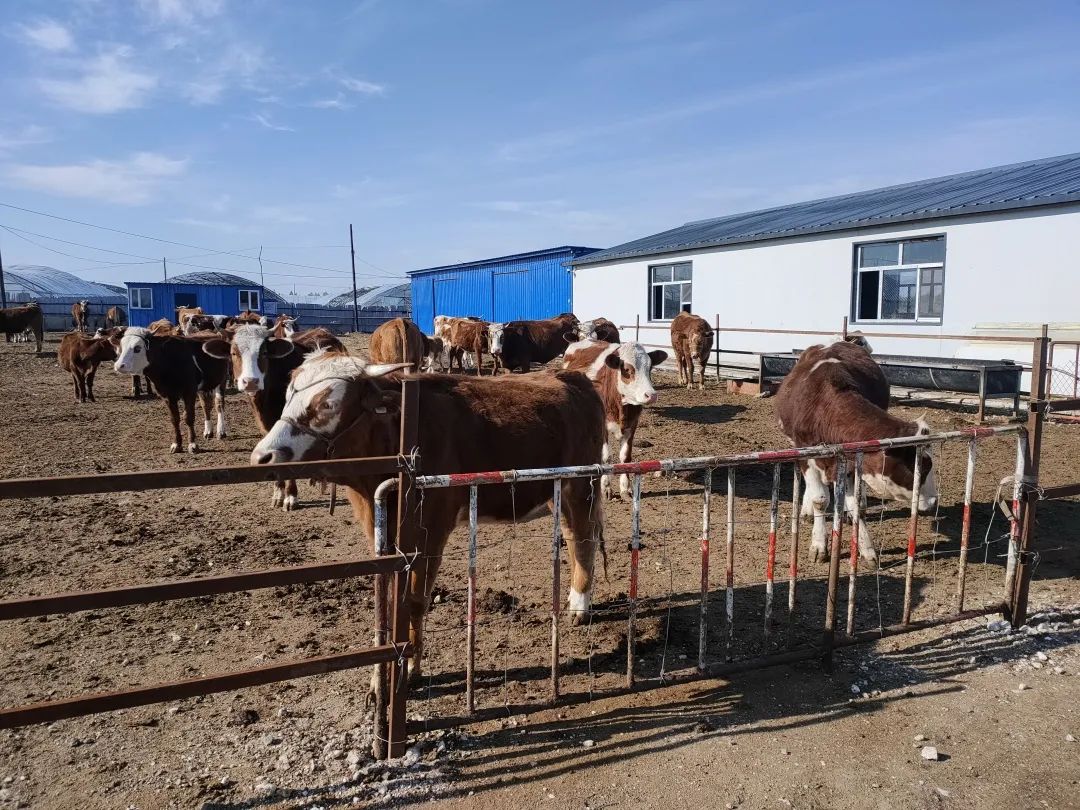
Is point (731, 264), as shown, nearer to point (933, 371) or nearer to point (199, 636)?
point (933, 371)

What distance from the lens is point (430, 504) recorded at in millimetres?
3947

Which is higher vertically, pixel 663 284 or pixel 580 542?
pixel 663 284

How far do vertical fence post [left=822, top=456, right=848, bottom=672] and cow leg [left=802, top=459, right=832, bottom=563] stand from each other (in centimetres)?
184

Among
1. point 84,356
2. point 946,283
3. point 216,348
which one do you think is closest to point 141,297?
point 84,356

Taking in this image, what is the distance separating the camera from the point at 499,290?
32844mm

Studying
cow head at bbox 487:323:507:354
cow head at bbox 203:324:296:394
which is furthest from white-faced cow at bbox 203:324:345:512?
cow head at bbox 487:323:507:354

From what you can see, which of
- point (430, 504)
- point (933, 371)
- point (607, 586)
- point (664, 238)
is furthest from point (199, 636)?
point (664, 238)

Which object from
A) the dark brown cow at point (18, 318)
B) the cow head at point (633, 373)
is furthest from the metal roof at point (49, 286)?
the cow head at point (633, 373)

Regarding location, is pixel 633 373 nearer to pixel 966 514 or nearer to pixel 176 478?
pixel 966 514

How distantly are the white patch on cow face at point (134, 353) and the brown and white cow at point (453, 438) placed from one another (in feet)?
30.4

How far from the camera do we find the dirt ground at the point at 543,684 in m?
3.19

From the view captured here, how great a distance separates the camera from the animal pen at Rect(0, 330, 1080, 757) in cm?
280

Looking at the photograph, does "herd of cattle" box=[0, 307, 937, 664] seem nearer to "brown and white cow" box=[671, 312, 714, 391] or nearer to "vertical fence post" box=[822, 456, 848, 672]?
"vertical fence post" box=[822, 456, 848, 672]

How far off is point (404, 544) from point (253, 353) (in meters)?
5.79
